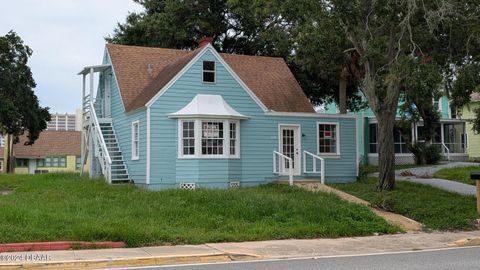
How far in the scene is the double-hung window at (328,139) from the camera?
25203 millimetres

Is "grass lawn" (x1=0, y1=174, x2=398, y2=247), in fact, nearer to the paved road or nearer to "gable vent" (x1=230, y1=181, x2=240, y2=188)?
the paved road

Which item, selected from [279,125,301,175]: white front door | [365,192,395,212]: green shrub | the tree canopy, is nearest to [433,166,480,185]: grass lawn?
[279,125,301,175]: white front door

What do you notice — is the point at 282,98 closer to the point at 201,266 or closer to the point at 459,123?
the point at 201,266

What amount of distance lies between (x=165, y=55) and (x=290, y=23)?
7.97m

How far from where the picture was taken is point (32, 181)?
24.7 m

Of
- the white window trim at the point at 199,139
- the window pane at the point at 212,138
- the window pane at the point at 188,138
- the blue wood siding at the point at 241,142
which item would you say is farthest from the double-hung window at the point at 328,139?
the window pane at the point at 188,138

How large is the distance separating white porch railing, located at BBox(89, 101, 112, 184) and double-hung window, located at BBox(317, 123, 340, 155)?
929cm

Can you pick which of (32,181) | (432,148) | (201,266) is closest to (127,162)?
(32,181)

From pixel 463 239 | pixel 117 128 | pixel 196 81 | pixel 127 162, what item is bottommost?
pixel 463 239

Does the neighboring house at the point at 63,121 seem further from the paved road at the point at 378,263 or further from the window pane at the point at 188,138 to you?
the paved road at the point at 378,263

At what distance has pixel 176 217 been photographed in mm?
15266

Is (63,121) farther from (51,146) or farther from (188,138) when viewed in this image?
(188,138)

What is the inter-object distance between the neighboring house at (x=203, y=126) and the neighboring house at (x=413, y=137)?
1444 cm

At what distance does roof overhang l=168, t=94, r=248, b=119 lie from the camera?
21.8 m
